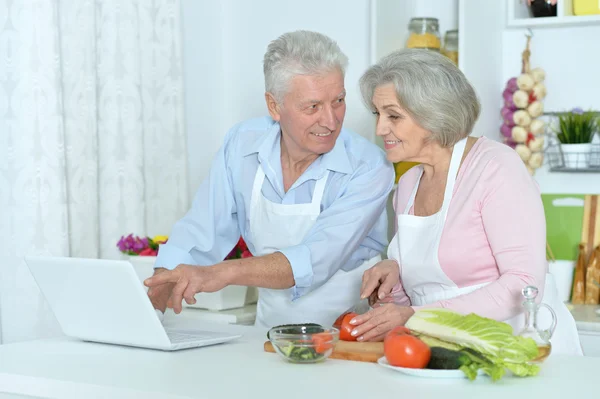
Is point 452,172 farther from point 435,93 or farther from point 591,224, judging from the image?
point 591,224

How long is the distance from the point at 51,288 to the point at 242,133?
0.76 m

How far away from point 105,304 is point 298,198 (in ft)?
2.28

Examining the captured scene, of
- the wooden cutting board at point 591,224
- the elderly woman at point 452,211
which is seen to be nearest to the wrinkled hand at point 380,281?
the elderly woman at point 452,211

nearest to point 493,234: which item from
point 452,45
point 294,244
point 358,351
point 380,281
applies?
point 380,281

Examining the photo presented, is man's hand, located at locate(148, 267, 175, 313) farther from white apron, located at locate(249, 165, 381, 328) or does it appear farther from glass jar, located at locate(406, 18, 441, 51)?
glass jar, located at locate(406, 18, 441, 51)

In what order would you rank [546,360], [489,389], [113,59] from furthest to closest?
[113,59] → [546,360] → [489,389]

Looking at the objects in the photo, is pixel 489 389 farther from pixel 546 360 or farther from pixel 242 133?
pixel 242 133

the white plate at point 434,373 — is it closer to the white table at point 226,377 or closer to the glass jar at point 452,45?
the white table at point 226,377

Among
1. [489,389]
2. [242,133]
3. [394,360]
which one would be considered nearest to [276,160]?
[242,133]

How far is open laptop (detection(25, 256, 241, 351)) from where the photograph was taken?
1.65 m

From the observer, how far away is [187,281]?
184 cm

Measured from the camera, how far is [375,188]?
220 centimetres

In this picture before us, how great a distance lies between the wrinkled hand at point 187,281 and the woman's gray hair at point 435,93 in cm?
59

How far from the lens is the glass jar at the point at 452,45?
303 cm
